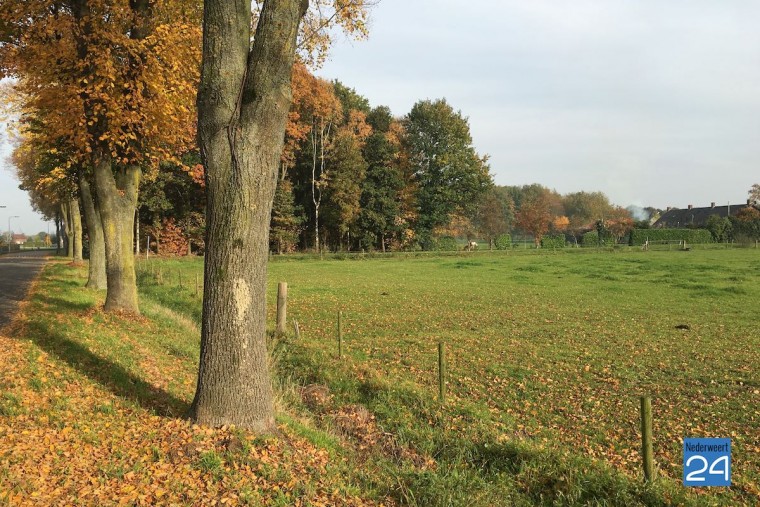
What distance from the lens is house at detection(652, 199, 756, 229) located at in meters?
102

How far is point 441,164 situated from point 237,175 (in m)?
62.6

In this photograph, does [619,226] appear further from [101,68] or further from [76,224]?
[101,68]

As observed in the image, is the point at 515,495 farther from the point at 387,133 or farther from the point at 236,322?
the point at 387,133

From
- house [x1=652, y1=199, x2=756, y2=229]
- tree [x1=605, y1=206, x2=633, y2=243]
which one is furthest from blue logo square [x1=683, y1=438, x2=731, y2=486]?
house [x1=652, y1=199, x2=756, y2=229]

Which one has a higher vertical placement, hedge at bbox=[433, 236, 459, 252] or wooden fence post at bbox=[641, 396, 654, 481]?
hedge at bbox=[433, 236, 459, 252]

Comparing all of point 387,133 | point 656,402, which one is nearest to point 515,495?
point 656,402

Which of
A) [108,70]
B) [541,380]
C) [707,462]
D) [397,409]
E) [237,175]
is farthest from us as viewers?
[108,70]

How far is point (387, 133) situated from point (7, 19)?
53968 millimetres

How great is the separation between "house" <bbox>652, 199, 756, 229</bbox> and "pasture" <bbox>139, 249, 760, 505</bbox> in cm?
9245

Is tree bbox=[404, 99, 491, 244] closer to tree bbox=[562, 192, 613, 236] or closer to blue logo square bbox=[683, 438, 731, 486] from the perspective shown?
tree bbox=[562, 192, 613, 236]

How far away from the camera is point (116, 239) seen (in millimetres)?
14617

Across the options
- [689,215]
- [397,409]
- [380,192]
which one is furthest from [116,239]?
[689,215]

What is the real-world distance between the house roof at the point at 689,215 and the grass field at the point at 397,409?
330 feet

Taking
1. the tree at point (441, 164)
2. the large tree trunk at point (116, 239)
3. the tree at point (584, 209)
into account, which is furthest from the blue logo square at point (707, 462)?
the tree at point (584, 209)
